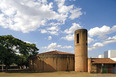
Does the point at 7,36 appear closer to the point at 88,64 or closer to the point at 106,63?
the point at 88,64

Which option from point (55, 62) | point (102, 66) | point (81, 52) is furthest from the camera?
point (55, 62)

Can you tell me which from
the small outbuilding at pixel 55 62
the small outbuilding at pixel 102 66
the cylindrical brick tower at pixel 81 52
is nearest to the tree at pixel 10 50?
the small outbuilding at pixel 55 62

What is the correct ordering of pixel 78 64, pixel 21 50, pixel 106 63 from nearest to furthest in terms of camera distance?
pixel 106 63, pixel 78 64, pixel 21 50

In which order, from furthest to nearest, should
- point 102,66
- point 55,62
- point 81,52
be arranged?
point 55,62
point 81,52
point 102,66

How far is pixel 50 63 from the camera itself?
36.5 m

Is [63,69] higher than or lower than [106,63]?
lower

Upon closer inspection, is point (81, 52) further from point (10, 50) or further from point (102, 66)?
point (10, 50)

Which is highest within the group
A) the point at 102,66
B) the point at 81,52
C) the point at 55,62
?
the point at 81,52

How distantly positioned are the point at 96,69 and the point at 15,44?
27.0 m

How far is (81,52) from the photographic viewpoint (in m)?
32.4

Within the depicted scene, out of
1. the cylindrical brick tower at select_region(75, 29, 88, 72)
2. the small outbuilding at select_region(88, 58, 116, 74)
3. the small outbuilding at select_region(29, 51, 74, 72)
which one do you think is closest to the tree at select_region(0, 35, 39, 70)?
the small outbuilding at select_region(29, 51, 74, 72)

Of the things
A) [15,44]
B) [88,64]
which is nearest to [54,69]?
[88,64]

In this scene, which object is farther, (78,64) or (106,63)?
(78,64)

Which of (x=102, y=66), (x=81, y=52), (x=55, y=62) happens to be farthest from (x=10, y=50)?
(x=102, y=66)
